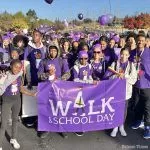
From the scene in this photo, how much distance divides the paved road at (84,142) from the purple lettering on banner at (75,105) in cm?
23

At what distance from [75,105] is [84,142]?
714 mm

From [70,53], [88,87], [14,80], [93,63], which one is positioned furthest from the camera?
[70,53]

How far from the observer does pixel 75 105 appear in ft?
Answer: 21.3

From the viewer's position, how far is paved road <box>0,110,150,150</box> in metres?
6.29

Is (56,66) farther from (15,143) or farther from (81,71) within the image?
(15,143)

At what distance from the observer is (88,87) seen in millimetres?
6535

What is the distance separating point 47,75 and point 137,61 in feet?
5.92

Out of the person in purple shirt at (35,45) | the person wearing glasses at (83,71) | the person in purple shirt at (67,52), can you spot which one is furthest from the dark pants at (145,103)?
the person in purple shirt at (35,45)

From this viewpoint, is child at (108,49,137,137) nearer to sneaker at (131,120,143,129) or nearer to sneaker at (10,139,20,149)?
sneaker at (131,120,143,129)

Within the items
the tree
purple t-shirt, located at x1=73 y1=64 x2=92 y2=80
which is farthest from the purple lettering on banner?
the tree

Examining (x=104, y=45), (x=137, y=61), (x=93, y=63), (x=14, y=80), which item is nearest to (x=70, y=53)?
(x=104, y=45)

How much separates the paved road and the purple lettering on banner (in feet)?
0.77

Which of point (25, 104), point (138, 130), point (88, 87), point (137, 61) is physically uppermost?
point (137, 61)

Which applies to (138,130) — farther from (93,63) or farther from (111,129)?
(93,63)
